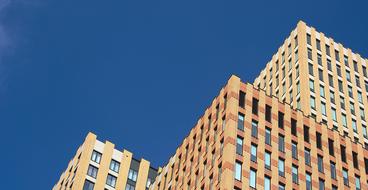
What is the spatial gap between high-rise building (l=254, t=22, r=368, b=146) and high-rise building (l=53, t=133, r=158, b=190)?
28.2 meters

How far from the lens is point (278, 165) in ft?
254

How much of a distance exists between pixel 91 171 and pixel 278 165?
143 feet

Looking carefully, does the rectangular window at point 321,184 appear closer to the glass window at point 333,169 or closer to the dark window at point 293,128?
the glass window at point 333,169

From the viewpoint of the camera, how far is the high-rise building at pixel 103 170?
111438 mm

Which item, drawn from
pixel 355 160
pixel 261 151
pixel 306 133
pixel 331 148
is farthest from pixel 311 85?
pixel 261 151

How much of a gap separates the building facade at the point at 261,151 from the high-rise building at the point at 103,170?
2371 cm

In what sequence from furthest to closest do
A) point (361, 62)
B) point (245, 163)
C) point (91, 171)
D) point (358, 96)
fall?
point (361, 62) → point (358, 96) → point (91, 171) → point (245, 163)

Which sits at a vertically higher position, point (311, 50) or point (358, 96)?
point (311, 50)

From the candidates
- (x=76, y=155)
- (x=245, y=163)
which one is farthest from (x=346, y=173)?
(x=76, y=155)

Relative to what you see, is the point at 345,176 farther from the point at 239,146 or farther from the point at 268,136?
the point at 239,146

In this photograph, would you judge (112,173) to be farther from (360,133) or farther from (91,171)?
(360,133)

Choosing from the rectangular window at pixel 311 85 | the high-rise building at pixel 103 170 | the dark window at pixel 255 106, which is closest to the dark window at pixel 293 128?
the dark window at pixel 255 106

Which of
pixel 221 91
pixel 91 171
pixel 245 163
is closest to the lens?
pixel 245 163

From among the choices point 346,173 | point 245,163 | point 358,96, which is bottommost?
point 245,163
